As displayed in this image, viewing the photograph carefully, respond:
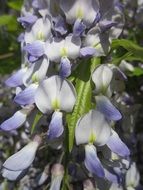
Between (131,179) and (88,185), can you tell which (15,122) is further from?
(131,179)

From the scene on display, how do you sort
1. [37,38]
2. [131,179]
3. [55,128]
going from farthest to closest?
[131,179]
[37,38]
[55,128]

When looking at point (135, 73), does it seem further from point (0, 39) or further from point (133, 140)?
point (0, 39)

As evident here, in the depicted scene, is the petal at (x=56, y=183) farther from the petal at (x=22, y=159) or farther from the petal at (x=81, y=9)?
the petal at (x=81, y=9)

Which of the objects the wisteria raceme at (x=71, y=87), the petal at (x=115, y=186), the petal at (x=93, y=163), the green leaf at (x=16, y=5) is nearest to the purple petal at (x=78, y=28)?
the wisteria raceme at (x=71, y=87)

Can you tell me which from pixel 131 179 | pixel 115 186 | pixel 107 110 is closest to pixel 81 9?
pixel 107 110

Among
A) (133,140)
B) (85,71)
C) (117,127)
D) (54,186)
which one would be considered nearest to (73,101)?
(85,71)

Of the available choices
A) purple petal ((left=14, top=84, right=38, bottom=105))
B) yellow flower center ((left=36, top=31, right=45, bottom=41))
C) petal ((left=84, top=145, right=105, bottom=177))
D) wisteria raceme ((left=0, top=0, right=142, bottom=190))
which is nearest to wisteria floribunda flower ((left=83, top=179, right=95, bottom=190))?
wisteria raceme ((left=0, top=0, right=142, bottom=190))
